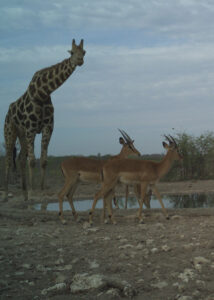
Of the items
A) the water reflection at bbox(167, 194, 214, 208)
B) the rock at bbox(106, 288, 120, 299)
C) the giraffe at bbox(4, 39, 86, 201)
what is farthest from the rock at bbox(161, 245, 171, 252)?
the giraffe at bbox(4, 39, 86, 201)

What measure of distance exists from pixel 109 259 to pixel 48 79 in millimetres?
8546

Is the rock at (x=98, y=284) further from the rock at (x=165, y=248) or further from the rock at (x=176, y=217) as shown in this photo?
the rock at (x=176, y=217)

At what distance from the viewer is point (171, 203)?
1334 cm

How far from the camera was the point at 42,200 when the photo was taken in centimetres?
1337

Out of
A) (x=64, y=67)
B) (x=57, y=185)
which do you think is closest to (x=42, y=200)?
(x=64, y=67)

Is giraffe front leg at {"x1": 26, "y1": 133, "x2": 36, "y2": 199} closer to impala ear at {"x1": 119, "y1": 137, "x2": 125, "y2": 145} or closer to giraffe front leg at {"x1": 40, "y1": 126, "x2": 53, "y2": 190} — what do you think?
giraffe front leg at {"x1": 40, "y1": 126, "x2": 53, "y2": 190}

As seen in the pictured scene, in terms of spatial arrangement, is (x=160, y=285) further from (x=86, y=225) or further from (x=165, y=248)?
(x=86, y=225)

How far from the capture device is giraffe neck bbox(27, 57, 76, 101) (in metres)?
12.9

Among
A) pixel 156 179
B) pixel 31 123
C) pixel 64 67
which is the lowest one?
pixel 156 179

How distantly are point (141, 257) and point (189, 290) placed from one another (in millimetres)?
1329

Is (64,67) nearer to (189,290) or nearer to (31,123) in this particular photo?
(31,123)

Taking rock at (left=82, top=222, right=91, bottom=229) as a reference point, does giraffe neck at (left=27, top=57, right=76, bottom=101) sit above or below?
above

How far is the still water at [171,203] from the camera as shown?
41.6 feet

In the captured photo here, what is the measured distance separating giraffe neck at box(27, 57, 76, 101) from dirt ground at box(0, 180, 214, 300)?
5.22 m
